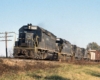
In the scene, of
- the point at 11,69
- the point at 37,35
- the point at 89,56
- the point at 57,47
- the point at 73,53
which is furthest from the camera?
the point at 89,56

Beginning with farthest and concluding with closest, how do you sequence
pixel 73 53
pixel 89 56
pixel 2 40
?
pixel 89 56
pixel 73 53
pixel 2 40

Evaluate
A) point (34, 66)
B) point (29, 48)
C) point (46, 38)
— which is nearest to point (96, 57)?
point (46, 38)

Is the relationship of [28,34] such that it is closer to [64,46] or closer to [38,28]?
[38,28]

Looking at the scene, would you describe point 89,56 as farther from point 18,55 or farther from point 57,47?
point 18,55

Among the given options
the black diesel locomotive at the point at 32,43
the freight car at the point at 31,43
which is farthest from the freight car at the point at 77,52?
the freight car at the point at 31,43

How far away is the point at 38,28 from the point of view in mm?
22984

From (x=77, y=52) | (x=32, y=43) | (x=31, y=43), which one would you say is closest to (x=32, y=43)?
(x=32, y=43)

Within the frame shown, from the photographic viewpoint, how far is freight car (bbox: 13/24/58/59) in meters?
21.3

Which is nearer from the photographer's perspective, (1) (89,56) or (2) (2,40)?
(2) (2,40)

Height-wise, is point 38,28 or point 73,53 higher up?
point 38,28

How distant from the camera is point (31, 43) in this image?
72.5ft

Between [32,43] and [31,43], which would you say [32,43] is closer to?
[32,43]

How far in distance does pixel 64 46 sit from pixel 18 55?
1238cm

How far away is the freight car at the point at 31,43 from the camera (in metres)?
21.3
